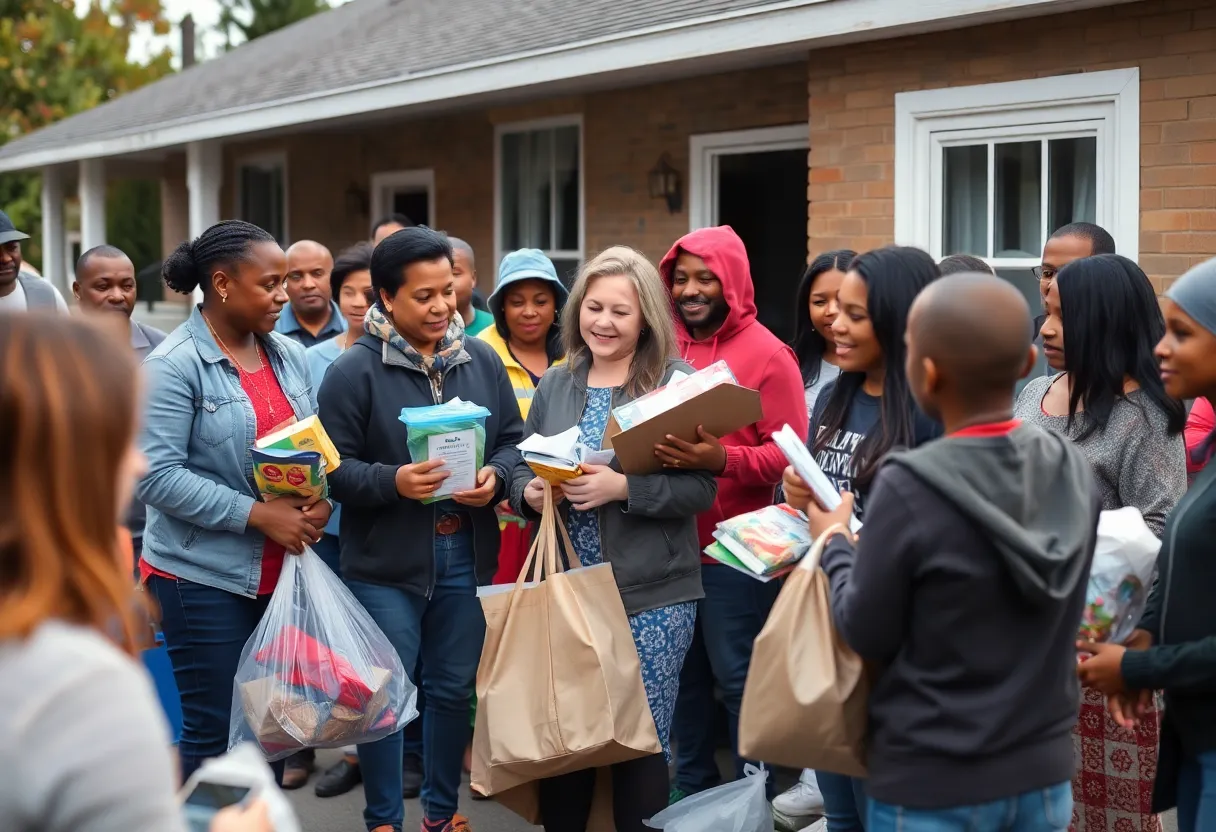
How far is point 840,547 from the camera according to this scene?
8.61ft

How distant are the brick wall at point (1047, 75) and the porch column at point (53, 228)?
13958 millimetres

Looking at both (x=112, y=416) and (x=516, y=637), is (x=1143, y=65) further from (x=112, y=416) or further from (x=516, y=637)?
(x=112, y=416)

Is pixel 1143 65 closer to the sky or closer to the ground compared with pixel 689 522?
closer to the sky

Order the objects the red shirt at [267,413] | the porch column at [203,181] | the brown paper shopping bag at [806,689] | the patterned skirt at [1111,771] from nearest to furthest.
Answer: the brown paper shopping bag at [806,689] → the patterned skirt at [1111,771] → the red shirt at [267,413] → the porch column at [203,181]

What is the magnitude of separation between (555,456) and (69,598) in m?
2.20

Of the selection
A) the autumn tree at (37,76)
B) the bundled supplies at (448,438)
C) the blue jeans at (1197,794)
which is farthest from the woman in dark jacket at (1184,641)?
the autumn tree at (37,76)

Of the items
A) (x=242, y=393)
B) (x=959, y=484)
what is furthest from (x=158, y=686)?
(x=959, y=484)

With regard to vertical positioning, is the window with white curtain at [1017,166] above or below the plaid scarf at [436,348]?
above

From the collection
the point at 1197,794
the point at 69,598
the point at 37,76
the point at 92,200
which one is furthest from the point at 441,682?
the point at 37,76

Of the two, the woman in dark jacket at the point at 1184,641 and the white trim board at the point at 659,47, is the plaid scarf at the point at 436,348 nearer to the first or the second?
the woman in dark jacket at the point at 1184,641

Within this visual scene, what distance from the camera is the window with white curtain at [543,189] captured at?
10562 mm

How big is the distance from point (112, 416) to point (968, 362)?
1.48 metres

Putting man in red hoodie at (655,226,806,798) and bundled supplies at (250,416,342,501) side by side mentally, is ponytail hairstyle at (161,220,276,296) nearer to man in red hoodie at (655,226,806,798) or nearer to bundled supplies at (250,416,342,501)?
bundled supplies at (250,416,342,501)

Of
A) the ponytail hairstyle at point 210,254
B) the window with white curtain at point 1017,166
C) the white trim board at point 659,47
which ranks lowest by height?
the ponytail hairstyle at point 210,254
